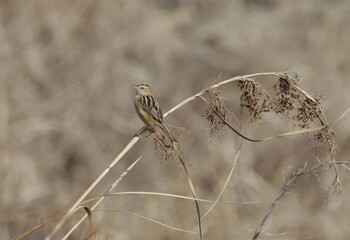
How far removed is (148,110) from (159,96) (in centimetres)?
560

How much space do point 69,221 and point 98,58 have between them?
640cm

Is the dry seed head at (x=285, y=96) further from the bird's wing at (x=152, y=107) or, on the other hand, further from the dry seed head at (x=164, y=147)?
the bird's wing at (x=152, y=107)

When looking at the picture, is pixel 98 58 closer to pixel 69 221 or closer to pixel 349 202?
pixel 349 202

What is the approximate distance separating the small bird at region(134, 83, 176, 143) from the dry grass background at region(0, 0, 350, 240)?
2591 millimetres

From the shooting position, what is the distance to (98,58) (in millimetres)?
9164

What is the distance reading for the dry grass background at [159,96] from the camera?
305 inches

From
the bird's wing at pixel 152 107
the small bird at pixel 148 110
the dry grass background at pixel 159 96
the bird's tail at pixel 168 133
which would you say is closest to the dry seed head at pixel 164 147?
the bird's tail at pixel 168 133

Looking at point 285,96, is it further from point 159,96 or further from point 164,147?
point 159,96

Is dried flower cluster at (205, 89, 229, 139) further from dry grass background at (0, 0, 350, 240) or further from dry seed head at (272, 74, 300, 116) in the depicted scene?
dry grass background at (0, 0, 350, 240)

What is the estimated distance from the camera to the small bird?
3.25m

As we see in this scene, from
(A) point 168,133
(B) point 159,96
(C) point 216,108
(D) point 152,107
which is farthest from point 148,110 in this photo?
(B) point 159,96

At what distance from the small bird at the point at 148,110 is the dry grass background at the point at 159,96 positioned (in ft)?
8.50

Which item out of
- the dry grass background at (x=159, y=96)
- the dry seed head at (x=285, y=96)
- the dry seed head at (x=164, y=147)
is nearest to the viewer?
the dry seed head at (x=164, y=147)

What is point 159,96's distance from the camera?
9344 millimetres
